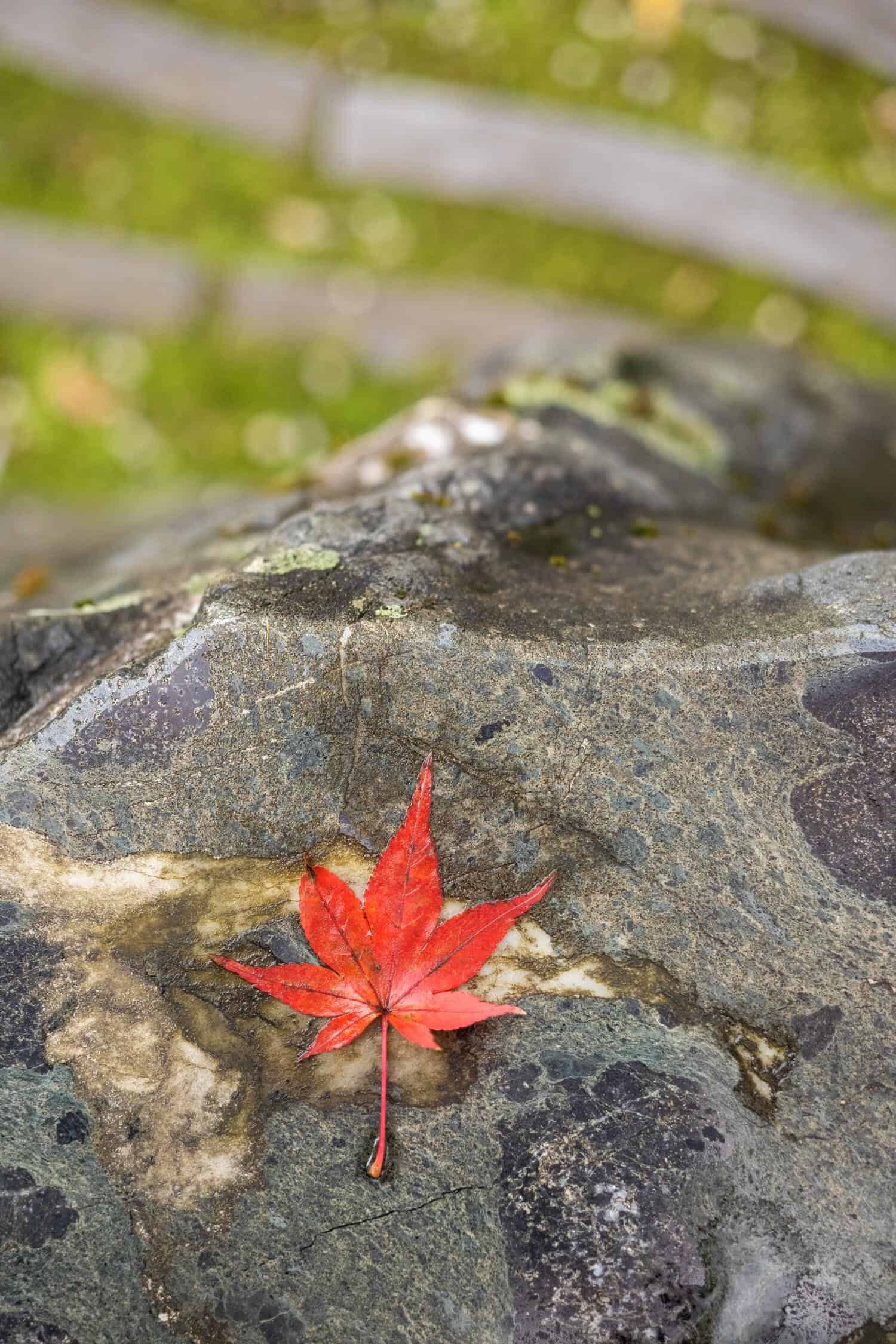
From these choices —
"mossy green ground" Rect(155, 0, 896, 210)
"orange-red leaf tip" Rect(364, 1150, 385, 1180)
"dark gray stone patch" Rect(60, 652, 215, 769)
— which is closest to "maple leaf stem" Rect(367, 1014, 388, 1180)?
"orange-red leaf tip" Rect(364, 1150, 385, 1180)

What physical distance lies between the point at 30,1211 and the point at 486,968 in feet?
2.54

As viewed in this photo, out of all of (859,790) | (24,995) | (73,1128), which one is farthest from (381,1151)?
(859,790)

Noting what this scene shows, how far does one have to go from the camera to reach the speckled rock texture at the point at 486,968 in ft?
→ 4.94

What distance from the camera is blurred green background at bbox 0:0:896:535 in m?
4.51

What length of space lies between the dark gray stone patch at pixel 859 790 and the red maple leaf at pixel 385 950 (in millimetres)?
510

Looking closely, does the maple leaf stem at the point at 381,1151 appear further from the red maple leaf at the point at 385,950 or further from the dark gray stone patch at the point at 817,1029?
the dark gray stone patch at the point at 817,1029

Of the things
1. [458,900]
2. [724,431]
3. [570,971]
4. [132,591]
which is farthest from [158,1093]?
[724,431]

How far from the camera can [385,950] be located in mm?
1625

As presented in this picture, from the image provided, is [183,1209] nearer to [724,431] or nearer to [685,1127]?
[685,1127]

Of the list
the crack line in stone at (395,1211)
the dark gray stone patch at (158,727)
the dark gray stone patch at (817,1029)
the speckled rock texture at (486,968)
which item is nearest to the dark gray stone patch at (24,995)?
the speckled rock texture at (486,968)

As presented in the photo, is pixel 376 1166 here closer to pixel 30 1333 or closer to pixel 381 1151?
pixel 381 1151

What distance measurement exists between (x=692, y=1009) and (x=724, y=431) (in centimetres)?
179

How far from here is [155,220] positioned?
4.77 meters

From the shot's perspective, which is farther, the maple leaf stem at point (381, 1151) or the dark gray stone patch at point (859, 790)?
the dark gray stone patch at point (859, 790)
